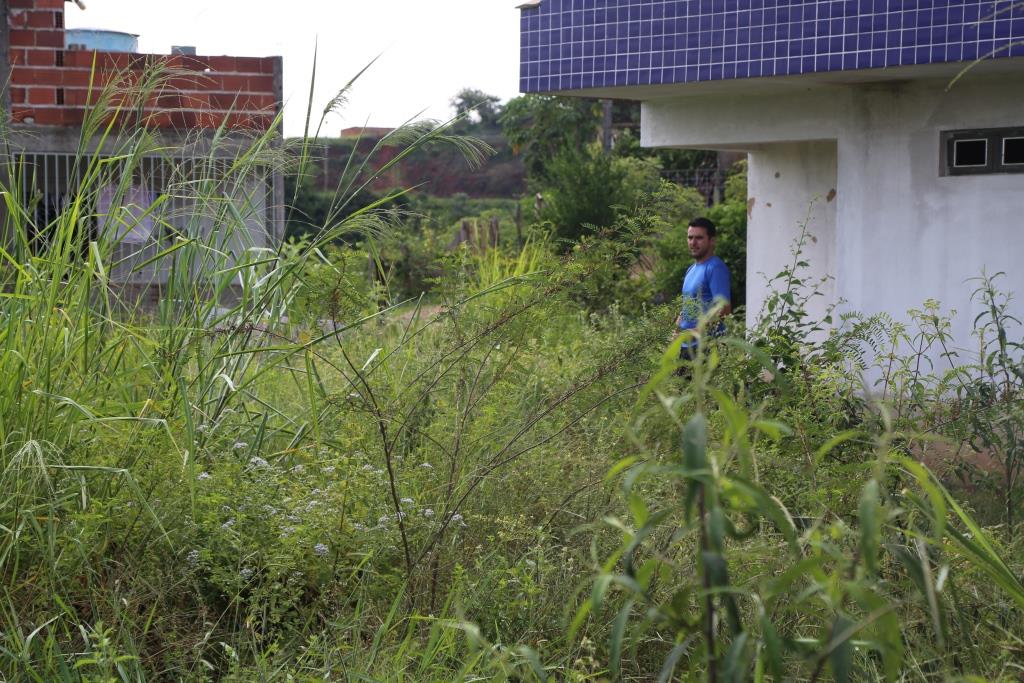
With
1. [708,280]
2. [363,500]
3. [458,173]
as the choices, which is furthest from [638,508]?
[458,173]

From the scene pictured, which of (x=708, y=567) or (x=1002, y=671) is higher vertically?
(x=708, y=567)

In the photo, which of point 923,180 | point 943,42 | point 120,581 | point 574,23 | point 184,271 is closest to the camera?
point 120,581

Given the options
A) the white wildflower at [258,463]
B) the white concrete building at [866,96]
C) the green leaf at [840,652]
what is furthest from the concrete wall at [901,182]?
the green leaf at [840,652]

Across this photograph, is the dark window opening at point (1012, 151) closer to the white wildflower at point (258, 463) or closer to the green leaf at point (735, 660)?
the white wildflower at point (258, 463)

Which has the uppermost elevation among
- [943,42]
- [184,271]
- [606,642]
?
[943,42]

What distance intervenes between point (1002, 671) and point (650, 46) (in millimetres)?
5884

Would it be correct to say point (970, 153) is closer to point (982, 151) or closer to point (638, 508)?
point (982, 151)

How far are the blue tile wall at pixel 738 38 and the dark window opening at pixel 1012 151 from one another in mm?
887

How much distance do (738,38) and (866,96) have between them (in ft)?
3.50

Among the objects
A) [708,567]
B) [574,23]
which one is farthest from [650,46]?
[708,567]

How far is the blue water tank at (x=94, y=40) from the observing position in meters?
9.48

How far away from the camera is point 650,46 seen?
7.86m

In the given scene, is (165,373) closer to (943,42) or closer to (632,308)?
(943,42)

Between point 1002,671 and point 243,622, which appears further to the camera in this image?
point 243,622
